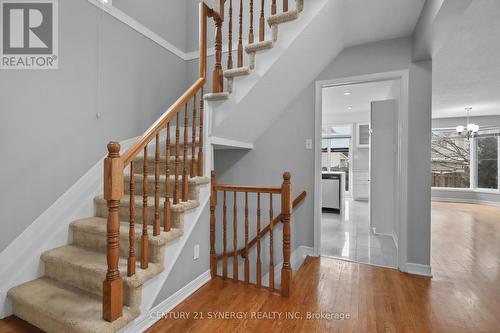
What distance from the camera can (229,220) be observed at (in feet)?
11.1

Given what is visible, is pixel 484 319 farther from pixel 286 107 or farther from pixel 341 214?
pixel 341 214

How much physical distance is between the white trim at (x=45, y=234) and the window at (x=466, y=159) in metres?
9.16

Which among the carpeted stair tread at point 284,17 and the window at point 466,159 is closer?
the carpeted stair tread at point 284,17

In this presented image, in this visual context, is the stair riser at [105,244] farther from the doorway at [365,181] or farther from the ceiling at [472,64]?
the ceiling at [472,64]

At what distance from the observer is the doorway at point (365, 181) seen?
3.10 metres

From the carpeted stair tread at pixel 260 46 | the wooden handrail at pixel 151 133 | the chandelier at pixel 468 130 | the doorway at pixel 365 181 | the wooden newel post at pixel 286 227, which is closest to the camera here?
the wooden handrail at pixel 151 133

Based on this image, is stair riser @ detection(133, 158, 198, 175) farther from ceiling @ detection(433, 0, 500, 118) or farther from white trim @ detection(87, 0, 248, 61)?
ceiling @ detection(433, 0, 500, 118)

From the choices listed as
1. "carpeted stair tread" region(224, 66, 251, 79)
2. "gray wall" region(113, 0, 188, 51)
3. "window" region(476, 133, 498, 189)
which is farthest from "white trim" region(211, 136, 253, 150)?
"window" region(476, 133, 498, 189)

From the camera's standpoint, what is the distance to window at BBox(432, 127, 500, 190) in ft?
22.3

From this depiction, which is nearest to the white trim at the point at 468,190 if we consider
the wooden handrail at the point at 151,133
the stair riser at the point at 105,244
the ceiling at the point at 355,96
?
the ceiling at the point at 355,96

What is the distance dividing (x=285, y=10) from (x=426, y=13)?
3.91ft

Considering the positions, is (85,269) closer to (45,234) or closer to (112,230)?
(112,230)

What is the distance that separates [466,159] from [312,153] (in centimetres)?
735

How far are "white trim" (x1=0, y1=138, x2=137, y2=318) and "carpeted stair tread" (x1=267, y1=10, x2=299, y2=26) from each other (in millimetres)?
2207
